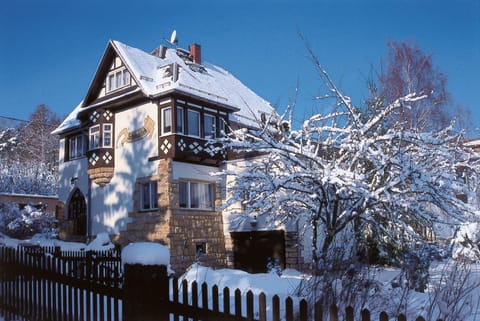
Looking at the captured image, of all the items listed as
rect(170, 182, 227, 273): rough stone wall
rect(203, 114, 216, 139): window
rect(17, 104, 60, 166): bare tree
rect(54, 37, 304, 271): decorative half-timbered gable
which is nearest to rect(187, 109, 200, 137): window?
rect(54, 37, 304, 271): decorative half-timbered gable

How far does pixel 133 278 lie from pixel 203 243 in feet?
52.1

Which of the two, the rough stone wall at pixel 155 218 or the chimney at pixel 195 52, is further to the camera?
the chimney at pixel 195 52

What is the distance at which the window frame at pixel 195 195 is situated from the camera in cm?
1958

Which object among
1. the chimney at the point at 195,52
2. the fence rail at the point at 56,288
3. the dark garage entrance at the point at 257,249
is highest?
the chimney at the point at 195,52

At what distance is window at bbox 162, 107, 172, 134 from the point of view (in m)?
19.3

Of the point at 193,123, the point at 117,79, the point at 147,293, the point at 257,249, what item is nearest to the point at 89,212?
the point at 117,79

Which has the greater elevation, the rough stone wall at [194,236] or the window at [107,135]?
the window at [107,135]

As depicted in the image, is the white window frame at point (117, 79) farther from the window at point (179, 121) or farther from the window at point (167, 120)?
the window at point (179, 121)

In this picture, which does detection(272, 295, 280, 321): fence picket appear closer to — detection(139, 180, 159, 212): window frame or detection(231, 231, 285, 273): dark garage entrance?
detection(231, 231, 285, 273): dark garage entrance

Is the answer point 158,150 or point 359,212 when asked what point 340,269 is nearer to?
point 359,212

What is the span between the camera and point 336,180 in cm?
822

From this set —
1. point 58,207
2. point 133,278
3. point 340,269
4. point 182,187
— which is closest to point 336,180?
point 340,269

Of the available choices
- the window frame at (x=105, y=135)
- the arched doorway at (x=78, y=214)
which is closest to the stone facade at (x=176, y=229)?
the window frame at (x=105, y=135)

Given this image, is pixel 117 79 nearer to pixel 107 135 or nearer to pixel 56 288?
pixel 107 135
